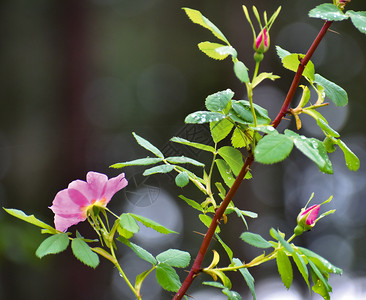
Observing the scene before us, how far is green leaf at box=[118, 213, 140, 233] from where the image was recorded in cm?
46

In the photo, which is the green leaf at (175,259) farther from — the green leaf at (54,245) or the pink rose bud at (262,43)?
the pink rose bud at (262,43)

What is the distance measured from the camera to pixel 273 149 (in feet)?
1.32

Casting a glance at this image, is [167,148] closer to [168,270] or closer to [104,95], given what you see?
[168,270]

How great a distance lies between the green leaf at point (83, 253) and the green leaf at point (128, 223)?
40mm

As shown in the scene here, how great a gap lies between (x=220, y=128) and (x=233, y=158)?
0.13ft

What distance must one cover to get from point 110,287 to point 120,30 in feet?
9.95

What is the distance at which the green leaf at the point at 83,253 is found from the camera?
455 mm

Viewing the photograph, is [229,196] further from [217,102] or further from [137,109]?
[137,109]

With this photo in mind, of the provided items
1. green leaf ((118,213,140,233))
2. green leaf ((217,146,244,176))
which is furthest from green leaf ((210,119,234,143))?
green leaf ((118,213,140,233))

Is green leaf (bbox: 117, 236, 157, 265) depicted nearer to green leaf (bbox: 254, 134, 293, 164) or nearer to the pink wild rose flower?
the pink wild rose flower

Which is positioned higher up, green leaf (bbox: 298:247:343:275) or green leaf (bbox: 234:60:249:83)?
green leaf (bbox: 234:60:249:83)

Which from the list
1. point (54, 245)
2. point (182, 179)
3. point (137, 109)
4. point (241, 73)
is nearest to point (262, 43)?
point (241, 73)

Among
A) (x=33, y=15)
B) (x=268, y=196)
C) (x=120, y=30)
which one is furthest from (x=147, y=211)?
(x=33, y=15)

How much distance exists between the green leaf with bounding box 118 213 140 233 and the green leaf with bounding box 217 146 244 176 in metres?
0.13
